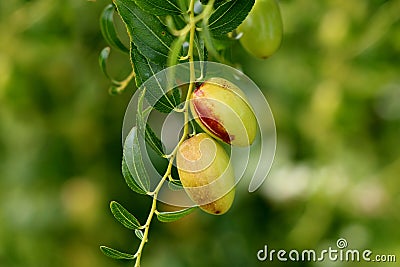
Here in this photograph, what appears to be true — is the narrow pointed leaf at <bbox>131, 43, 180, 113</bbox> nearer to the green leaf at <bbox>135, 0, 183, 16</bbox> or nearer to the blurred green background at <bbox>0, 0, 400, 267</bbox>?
the green leaf at <bbox>135, 0, 183, 16</bbox>

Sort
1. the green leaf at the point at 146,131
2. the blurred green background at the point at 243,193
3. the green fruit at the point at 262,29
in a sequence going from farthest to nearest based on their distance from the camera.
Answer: the blurred green background at the point at 243,193, the green fruit at the point at 262,29, the green leaf at the point at 146,131

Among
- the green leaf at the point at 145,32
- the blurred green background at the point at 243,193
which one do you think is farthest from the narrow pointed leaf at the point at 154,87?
the blurred green background at the point at 243,193

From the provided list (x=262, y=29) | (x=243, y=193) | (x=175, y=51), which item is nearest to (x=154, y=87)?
(x=175, y=51)

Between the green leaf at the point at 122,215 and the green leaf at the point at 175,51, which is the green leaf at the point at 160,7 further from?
the green leaf at the point at 122,215

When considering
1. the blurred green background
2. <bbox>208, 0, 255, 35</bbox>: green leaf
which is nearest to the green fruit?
<bbox>208, 0, 255, 35</bbox>: green leaf

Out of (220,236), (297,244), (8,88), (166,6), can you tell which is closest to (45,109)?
(8,88)
